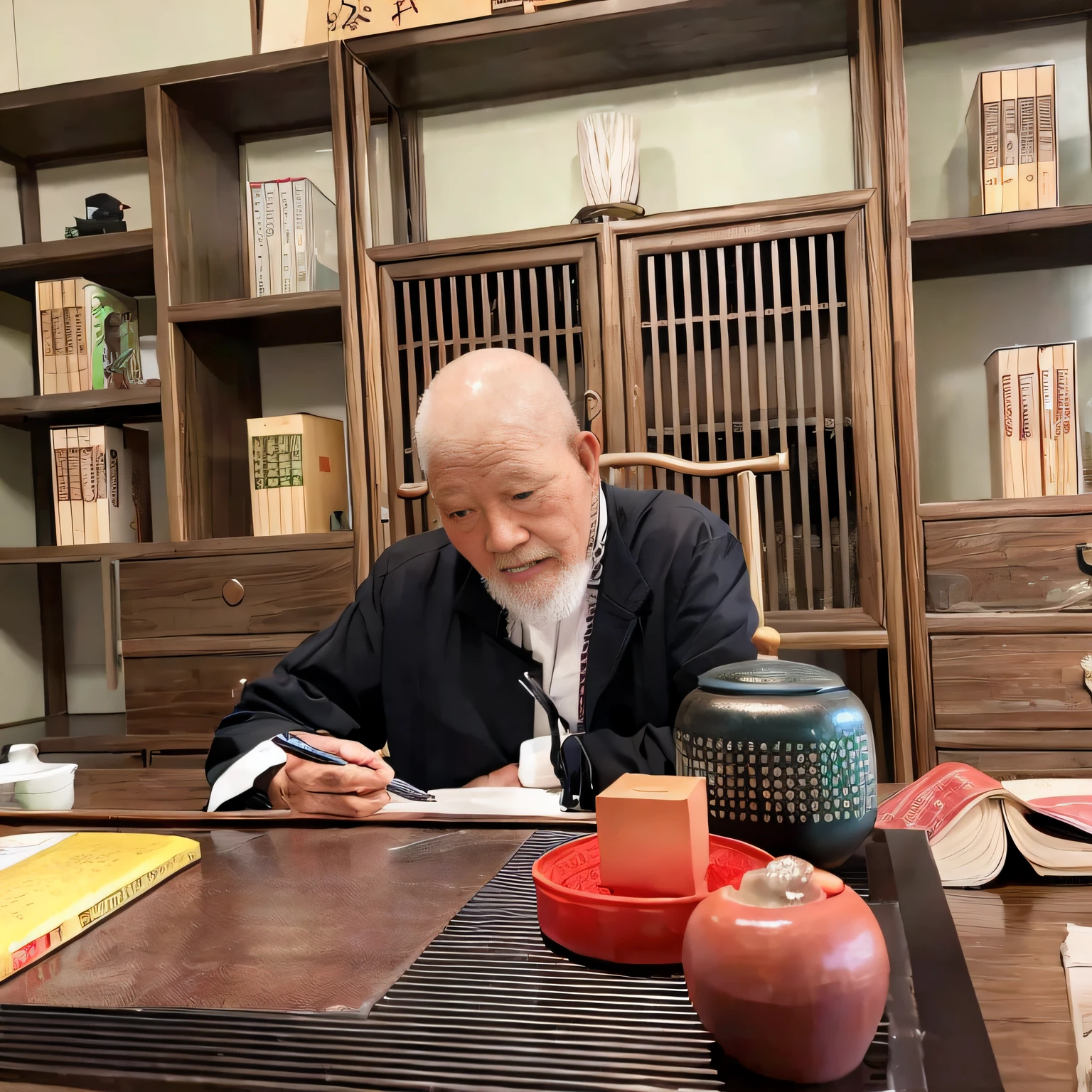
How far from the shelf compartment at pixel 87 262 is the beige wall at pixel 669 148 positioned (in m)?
0.91

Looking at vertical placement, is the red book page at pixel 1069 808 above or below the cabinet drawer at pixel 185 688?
above

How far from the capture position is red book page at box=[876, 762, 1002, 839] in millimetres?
895

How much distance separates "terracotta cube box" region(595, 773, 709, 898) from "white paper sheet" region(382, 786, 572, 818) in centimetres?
49

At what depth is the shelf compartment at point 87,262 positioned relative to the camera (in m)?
2.72

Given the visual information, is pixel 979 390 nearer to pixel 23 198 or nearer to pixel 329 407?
pixel 329 407

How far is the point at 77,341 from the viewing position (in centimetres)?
282

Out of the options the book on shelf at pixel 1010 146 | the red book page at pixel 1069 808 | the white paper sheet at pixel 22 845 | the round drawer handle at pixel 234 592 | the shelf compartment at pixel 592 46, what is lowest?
the white paper sheet at pixel 22 845

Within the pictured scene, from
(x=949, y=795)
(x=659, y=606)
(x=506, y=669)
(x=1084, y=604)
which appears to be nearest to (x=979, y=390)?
(x=1084, y=604)

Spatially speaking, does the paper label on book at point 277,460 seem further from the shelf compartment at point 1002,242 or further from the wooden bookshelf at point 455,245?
the shelf compartment at point 1002,242

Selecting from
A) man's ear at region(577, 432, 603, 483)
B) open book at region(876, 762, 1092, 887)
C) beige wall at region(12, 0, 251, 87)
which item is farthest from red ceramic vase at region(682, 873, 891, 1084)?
beige wall at region(12, 0, 251, 87)

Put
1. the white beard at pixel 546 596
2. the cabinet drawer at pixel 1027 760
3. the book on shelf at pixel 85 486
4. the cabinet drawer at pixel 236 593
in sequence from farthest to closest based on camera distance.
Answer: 1. the book on shelf at pixel 85 486
2. the cabinet drawer at pixel 236 593
3. the cabinet drawer at pixel 1027 760
4. the white beard at pixel 546 596

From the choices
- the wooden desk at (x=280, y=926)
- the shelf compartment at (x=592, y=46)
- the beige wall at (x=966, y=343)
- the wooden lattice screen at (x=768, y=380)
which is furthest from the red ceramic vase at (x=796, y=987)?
the shelf compartment at (x=592, y=46)

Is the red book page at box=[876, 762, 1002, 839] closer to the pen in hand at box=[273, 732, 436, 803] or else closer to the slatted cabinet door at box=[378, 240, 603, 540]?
the pen in hand at box=[273, 732, 436, 803]

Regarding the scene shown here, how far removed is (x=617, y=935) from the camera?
61 cm
